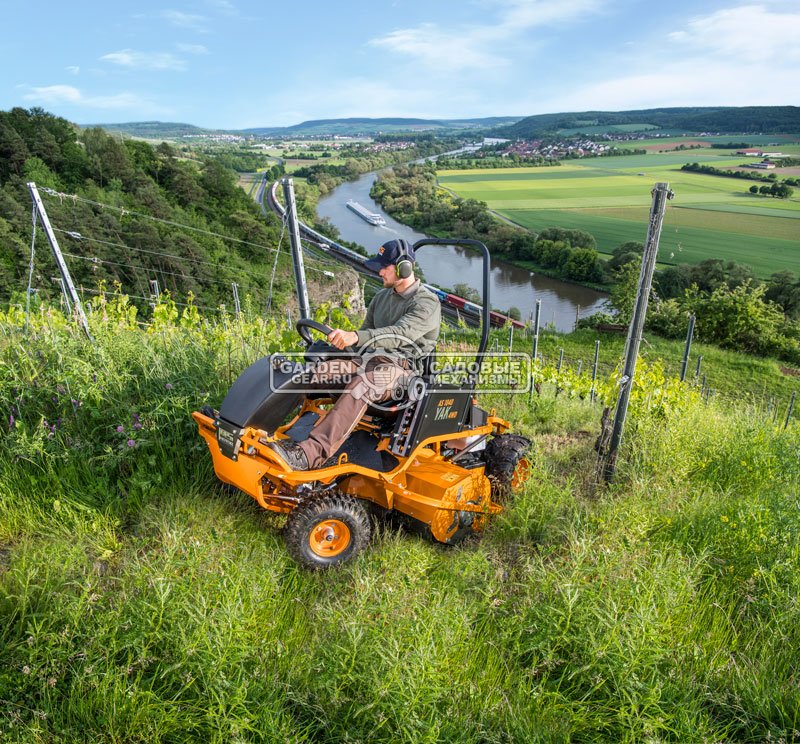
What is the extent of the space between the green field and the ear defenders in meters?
33.8

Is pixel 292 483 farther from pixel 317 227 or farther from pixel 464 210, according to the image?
pixel 464 210

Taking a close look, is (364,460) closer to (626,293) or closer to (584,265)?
(626,293)

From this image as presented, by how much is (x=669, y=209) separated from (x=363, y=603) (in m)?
36.6

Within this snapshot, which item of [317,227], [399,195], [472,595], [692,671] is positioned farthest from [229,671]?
[399,195]

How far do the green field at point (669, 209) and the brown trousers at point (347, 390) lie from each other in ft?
112

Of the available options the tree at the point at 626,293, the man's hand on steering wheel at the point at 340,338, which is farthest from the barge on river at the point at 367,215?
the man's hand on steering wheel at the point at 340,338

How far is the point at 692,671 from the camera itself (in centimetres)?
247

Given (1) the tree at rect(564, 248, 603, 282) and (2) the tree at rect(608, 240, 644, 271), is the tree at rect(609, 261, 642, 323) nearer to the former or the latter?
(2) the tree at rect(608, 240, 644, 271)

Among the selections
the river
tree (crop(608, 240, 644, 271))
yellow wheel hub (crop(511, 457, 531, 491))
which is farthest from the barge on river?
yellow wheel hub (crop(511, 457, 531, 491))

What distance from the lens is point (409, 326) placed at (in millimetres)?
3654

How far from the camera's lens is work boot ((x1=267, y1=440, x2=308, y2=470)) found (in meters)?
3.04

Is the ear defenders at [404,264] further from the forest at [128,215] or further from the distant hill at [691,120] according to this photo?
the distant hill at [691,120]

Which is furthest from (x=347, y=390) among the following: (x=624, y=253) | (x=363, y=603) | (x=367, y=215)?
(x=367, y=215)

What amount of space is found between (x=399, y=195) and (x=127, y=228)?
33.0m
